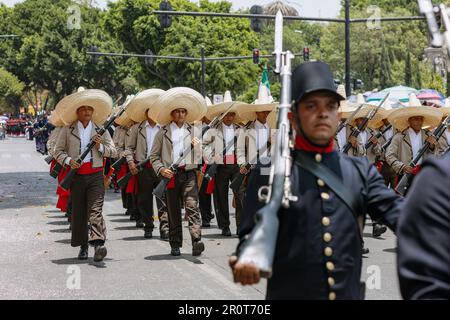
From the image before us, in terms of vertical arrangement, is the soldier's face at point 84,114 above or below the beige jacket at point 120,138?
above

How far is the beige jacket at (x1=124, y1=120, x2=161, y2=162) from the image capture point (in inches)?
587

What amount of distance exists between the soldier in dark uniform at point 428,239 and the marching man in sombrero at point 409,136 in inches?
418

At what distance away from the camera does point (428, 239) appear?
2389mm

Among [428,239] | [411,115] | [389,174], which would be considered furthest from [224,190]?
[428,239]

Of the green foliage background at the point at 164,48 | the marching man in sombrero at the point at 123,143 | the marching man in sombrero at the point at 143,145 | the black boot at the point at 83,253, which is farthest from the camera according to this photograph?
the green foliage background at the point at 164,48

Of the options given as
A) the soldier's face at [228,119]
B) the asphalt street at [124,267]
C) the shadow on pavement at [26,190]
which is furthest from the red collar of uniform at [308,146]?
the shadow on pavement at [26,190]

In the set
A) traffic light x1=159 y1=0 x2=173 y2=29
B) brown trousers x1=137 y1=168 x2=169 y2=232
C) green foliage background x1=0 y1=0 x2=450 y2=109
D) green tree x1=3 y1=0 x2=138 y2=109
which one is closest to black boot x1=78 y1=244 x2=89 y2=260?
brown trousers x1=137 y1=168 x2=169 y2=232

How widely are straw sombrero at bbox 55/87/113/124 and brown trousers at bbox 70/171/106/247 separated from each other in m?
0.76

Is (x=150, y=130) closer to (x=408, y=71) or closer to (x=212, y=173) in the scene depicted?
(x=212, y=173)

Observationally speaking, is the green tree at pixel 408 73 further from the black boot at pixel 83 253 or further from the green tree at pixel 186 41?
the black boot at pixel 83 253

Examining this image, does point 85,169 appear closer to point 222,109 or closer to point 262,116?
point 262,116

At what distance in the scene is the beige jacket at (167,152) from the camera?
38.6 feet

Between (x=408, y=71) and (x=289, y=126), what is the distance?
63.9 meters
